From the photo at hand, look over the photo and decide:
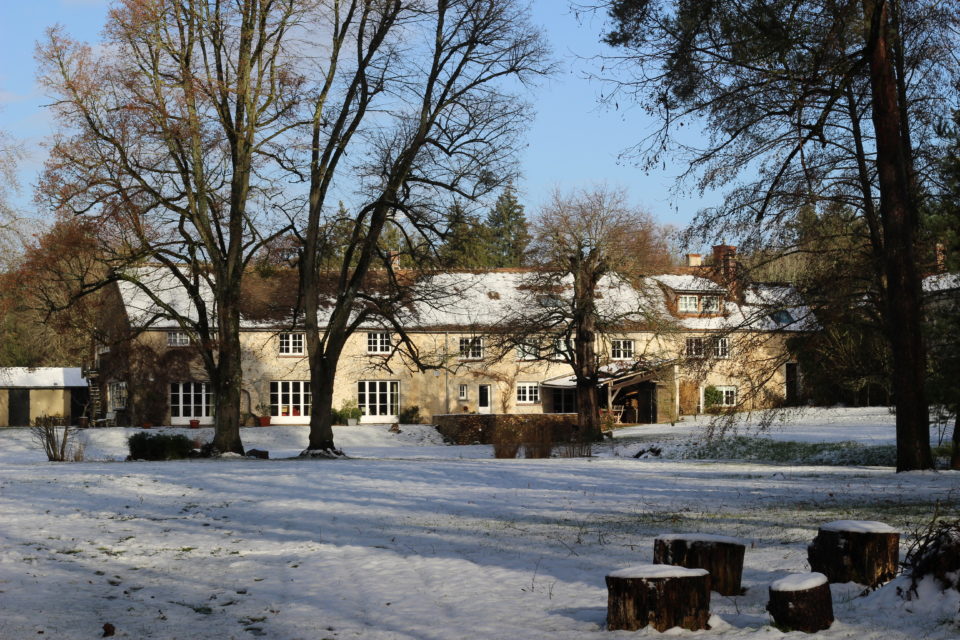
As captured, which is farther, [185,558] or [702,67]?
[702,67]

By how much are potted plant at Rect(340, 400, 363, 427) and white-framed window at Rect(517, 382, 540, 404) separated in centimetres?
803

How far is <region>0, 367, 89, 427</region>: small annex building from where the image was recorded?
186 ft

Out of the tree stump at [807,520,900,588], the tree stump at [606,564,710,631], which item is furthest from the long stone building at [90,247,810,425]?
the tree stump at [606,564,710,631]

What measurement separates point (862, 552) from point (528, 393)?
136ft

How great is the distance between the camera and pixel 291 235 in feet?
91.8

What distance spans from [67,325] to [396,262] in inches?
1230

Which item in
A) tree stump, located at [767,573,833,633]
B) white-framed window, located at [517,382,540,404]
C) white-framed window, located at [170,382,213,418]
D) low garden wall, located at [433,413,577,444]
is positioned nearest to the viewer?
tree stump, located at [767,573,833,633]

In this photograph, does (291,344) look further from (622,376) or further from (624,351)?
(622,376)

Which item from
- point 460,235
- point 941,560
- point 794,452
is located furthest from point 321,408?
point 941,560

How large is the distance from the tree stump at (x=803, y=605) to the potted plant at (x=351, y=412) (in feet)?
129

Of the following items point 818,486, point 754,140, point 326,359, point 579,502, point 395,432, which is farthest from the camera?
point 395,432

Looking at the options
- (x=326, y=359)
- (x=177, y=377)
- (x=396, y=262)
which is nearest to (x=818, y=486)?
(x=326, y=359)

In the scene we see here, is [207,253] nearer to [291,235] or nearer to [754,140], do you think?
[291,235]

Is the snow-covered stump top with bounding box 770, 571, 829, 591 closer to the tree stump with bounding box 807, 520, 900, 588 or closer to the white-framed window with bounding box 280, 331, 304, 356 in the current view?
the tree stump with bounding box 807, 520, 900, 588
